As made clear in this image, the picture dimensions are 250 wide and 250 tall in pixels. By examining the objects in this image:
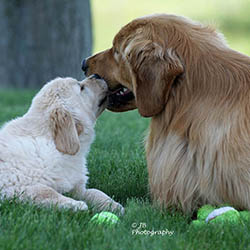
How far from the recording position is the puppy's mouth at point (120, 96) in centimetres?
412

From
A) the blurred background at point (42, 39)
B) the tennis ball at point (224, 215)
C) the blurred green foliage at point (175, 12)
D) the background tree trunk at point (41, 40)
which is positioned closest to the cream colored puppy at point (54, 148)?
the tennis ball at point (224, 215)

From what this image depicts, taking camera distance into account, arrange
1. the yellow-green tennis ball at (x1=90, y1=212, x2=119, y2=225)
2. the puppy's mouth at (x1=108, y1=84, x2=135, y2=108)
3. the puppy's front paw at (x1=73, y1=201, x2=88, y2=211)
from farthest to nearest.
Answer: the puppy's mouth at (x1=108, y1=84, x2=135, y2=108) < the puppy's front paw at (x1=73, y1=201, x2=88, y2=211) < the yellow-green tennis ball at (x1=90, y1=212, x2=119, y2=225)

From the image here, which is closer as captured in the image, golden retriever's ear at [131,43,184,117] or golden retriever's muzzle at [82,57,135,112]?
golden retriever's ear at [131,43,184,117]

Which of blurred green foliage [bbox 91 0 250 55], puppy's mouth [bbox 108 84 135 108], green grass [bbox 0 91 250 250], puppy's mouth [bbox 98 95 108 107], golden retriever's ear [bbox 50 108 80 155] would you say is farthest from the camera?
blurred green foliage [bbox 91 0 250 55]

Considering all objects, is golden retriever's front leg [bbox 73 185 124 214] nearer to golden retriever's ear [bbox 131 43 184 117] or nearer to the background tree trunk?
golden retriever's ear [bbox 131 43 184 117]

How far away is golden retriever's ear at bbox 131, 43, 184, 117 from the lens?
3.55 meters

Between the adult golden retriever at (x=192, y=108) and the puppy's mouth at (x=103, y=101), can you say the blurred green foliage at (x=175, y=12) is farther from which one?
the adult golden retriever at (x=192, y=108)

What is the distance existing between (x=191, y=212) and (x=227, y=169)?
0.41 m

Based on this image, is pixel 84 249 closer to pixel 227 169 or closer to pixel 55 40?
pixel 227 169

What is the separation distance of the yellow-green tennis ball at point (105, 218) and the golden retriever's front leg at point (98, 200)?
26 centimetres

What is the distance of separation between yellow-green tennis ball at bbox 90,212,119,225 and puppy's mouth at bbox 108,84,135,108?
1087 mm

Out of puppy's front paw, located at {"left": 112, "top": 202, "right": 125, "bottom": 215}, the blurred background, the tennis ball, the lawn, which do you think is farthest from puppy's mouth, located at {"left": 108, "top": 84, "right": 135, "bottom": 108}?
the blurred background

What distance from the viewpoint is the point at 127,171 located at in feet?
15.0

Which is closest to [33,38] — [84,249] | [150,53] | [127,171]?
[127,171]
